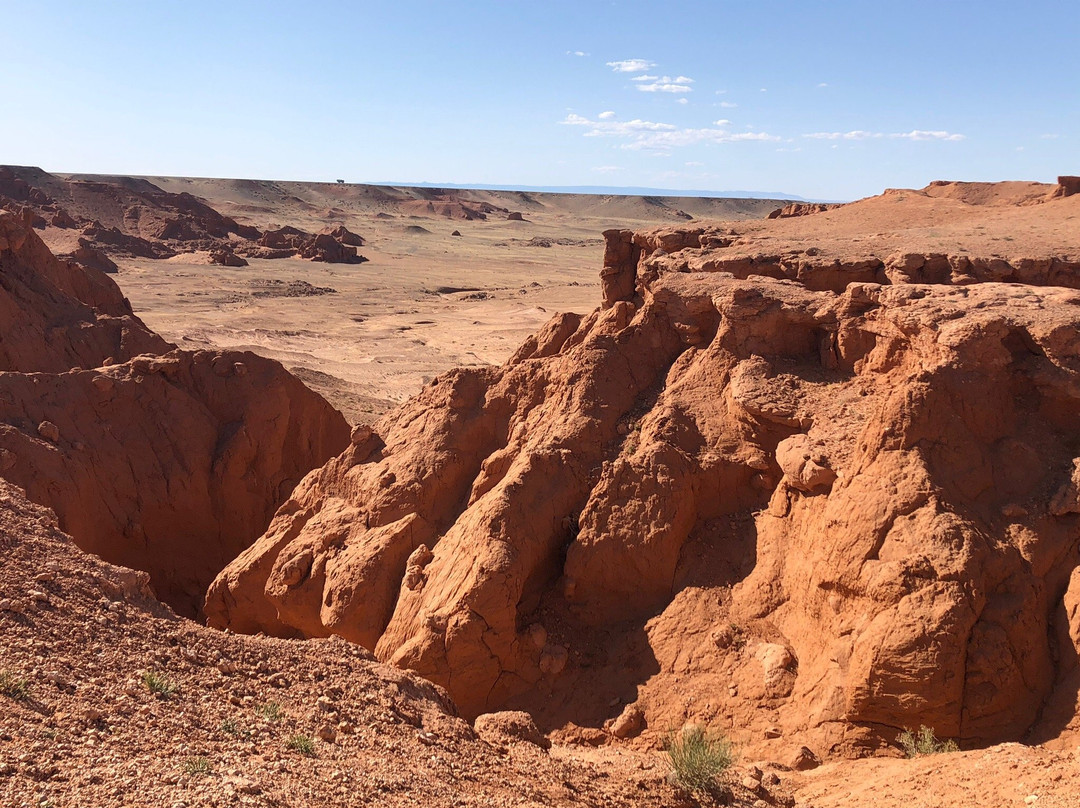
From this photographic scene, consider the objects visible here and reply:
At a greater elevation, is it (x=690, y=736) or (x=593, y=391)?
(x=593, y=391)

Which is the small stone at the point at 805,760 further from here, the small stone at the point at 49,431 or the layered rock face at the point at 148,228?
the layered rock face at the point at 148,228

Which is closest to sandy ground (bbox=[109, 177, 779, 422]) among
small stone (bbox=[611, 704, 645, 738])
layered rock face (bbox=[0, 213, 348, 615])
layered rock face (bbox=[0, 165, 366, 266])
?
layered rock face (bbox=[0, 165, 366, 266])

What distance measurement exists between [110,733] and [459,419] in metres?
5.88

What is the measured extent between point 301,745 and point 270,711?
0.47 meters

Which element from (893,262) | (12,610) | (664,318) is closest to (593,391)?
(664,318)

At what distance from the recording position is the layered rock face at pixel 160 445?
11.8m

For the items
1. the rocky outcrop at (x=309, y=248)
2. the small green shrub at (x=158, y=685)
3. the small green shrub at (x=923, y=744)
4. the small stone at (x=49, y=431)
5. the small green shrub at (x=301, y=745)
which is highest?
the rocky outcrop at (x=309, y=248)

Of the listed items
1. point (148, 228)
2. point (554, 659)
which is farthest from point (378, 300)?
point (554, 659)

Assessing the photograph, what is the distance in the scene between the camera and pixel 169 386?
44.5 feet

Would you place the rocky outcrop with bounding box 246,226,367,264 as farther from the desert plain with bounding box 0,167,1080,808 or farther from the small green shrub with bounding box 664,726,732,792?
the small green shrub with bounding box 664,726,732,792

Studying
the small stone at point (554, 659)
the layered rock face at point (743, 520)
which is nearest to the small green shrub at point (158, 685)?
the layered rock face at point (743, 520)

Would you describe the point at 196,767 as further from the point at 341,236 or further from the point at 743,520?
the point at 341,236

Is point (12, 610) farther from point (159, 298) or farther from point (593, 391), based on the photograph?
point (159, 298)

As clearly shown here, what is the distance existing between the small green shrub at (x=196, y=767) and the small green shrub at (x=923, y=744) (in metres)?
4.56
